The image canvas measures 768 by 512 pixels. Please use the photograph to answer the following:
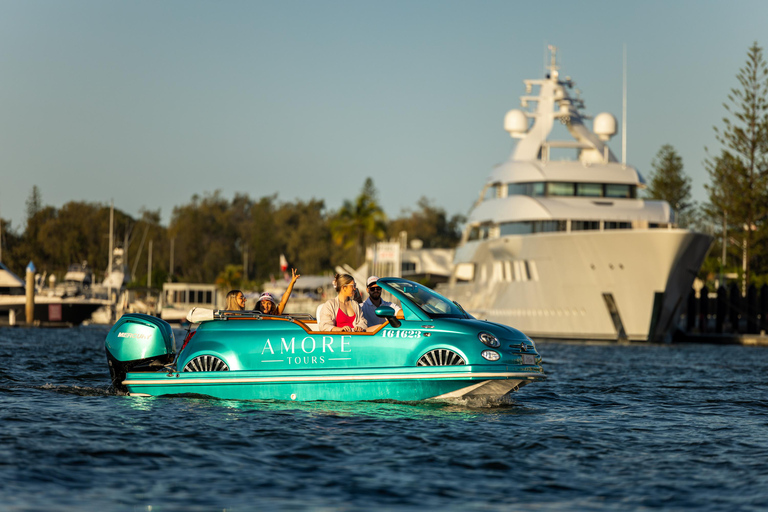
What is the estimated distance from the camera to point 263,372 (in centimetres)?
1209

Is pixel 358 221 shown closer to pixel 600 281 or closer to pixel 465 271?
pixel 465 271

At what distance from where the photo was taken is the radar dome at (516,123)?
51.8 meters

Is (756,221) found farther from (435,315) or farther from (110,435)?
(110,435)

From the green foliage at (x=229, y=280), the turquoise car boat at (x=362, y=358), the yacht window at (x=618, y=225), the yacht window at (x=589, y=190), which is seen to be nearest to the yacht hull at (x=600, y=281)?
the yacht window at (x=618, y=225)

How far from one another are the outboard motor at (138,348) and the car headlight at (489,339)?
14.0 feet

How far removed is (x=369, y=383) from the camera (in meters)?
11.8

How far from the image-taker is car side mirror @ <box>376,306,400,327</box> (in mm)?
11391

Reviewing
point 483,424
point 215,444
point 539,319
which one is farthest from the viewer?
point 539,319

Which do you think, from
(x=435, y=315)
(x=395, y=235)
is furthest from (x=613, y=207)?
(x=395, y=235)

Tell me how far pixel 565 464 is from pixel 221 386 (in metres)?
5.11

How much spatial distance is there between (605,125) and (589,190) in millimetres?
7761

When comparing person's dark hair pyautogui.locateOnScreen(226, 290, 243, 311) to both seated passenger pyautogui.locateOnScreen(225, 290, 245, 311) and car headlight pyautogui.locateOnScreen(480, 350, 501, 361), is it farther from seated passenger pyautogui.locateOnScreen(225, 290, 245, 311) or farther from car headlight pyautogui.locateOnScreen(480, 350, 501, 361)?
car headlight pyautogui.locateOnScreen(480, 350, 501, 361)

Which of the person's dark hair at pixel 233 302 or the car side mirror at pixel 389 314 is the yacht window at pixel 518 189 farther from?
the car side mirror at pixel 389 314

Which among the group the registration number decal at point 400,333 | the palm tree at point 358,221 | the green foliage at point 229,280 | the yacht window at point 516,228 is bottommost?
the registration number decal at point 400,333
